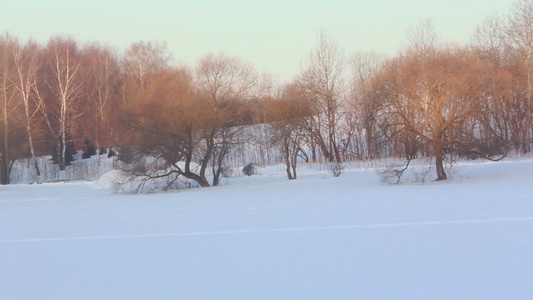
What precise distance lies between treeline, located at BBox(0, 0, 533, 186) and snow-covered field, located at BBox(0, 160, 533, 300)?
772 centimetres

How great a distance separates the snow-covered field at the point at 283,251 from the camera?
7.62 meters

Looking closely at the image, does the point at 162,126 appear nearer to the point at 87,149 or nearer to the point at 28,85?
the point at 28,85

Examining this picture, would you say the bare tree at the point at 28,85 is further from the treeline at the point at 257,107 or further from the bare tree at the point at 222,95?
the bare tree at the point at 222,95

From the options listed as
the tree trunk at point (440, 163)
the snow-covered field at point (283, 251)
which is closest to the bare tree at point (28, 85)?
the snow-covered field at point (283, 251)

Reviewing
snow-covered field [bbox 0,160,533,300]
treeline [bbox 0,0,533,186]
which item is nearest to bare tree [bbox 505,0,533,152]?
treeline [bbox 0,0,533,186]

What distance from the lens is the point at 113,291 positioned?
25.6 ft

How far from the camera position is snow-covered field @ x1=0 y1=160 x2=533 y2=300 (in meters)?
7.62

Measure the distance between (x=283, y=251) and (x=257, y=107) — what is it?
75.1 feet

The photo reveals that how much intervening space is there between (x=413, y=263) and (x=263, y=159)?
34337mm

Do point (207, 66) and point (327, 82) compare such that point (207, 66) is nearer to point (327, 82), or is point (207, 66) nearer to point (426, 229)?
point (327, 82)

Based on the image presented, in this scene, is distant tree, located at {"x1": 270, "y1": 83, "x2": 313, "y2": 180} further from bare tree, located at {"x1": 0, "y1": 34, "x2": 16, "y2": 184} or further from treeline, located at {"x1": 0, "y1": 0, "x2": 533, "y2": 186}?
bare tree, located at {"x1": 0, "y1": 34, "x2": 16, "y2": 184}

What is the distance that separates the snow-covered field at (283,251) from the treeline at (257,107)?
7725mm

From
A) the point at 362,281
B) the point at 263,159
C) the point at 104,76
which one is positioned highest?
the point at 104,76

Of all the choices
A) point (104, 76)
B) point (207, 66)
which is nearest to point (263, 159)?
point (207, 66)
